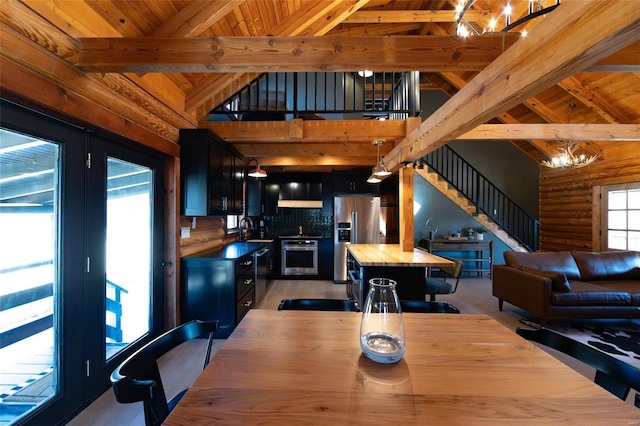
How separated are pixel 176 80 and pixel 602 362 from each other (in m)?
3.81

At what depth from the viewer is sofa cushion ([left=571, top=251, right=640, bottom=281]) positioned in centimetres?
379

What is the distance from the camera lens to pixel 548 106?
551cm

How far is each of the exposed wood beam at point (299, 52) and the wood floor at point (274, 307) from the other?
7.80 feet

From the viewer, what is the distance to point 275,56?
168 centimetres

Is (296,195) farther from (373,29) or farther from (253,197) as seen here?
(373,29)

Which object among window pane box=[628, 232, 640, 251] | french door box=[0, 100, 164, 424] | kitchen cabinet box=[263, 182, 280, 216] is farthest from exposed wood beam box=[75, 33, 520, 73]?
window pane box=[628, 232, 640, 251]

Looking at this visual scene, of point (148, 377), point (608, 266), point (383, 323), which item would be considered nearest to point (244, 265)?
point (148, 377)

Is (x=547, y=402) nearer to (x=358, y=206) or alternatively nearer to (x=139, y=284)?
(x=139, y=284)

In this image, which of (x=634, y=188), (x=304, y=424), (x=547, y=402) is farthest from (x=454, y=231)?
(x=304, y=424)

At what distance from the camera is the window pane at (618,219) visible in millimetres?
4992

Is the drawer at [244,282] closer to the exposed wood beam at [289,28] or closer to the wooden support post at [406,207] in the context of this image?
the exposed wood beam at [289,28]

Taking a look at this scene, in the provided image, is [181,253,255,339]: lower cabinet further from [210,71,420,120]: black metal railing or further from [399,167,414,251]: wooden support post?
[399,167,414,251]: wooden support post

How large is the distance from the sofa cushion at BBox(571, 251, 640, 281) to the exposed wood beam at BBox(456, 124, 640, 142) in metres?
1.74

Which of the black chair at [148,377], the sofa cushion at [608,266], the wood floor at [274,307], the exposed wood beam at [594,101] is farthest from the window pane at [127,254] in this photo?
the exposed wood beam at [594,101]
